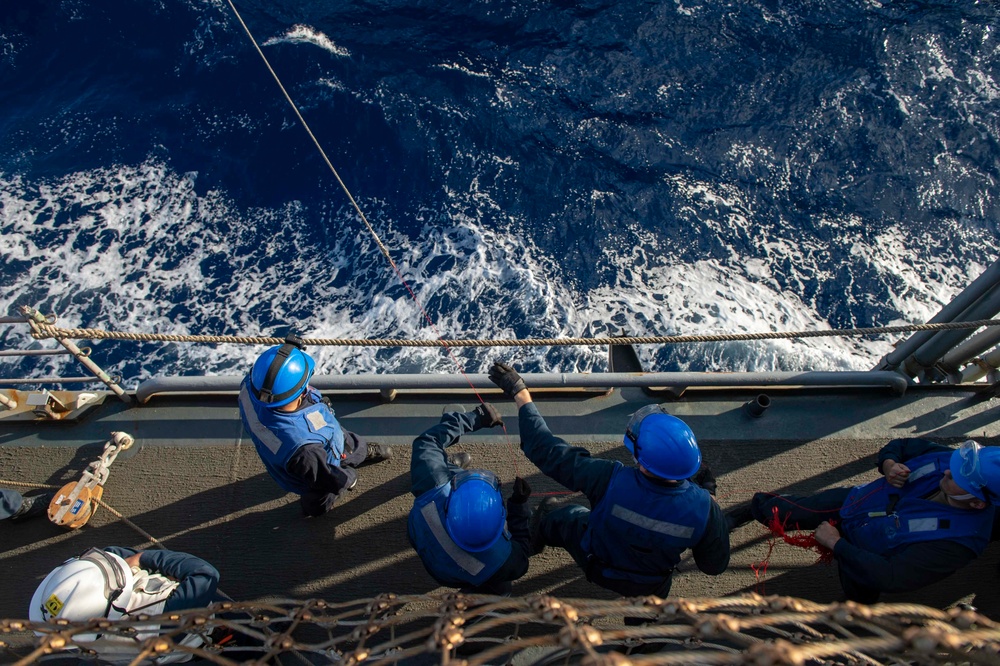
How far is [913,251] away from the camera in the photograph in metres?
6.97

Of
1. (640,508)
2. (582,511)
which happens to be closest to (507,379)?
(582,511)

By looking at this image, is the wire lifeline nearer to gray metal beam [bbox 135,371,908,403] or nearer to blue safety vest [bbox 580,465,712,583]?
gray metal beam [bbox 135,371,908,403]

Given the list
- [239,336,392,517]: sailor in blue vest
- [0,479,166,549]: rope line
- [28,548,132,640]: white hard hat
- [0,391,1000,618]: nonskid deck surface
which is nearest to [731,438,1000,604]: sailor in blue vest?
[0,391,1000,618]: nonskid deck surface

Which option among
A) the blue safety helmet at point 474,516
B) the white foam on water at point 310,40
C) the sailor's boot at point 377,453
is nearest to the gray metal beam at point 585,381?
the sailor's boot at point 377,453

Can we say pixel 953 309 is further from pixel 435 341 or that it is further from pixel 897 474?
pixel 435 341

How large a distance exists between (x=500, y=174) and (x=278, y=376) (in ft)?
17.7

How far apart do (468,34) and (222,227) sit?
15.9ft

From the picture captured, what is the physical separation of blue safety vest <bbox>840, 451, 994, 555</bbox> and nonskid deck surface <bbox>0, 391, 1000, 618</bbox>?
0.58 m

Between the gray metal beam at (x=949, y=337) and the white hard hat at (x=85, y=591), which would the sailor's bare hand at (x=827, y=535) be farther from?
the white hard hat at (x=85, y=591)

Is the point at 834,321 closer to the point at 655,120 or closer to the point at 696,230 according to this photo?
the point at 696,230

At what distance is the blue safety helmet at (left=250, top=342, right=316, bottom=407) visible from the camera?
3.10m

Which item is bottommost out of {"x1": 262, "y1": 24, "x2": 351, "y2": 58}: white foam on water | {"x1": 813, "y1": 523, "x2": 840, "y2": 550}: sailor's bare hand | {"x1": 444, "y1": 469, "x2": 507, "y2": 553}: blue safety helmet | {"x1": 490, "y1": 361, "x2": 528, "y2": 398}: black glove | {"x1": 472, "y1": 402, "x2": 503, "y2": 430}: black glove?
{"x1": 813, "y1": 523, "x2": 840, "y2": 550}: sailor's bare hand

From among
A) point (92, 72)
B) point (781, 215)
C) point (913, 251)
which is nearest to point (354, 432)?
point (781, 215)

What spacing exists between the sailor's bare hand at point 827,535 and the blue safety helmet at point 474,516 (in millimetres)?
1832
